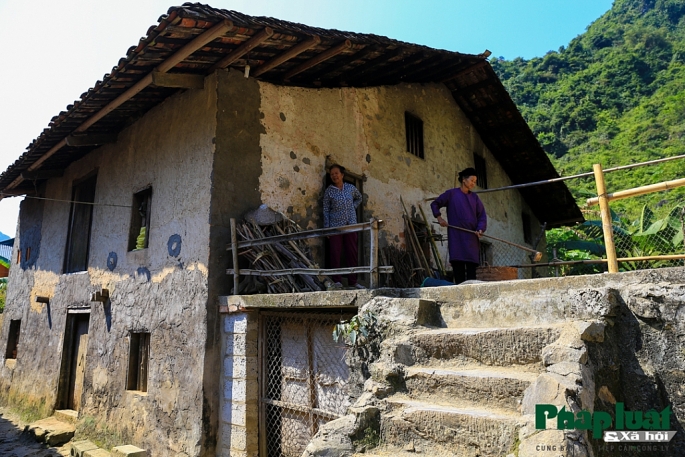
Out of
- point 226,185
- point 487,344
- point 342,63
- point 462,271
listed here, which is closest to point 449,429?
point 487,344

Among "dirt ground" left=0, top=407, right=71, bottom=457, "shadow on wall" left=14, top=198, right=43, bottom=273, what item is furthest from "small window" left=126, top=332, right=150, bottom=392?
"shadow on wall" left=14, top=198, right=43, bottom=273

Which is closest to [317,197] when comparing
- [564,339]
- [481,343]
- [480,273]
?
[480,273]

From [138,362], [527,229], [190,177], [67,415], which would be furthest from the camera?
[527,229]

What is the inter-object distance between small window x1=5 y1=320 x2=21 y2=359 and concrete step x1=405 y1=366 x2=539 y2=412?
10910 millimetres

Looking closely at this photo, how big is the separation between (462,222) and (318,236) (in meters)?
1.99

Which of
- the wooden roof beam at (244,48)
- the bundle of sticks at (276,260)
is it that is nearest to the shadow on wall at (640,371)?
the bundle of sticks at (276,260)

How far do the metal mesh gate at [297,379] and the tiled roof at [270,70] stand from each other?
10.4 feet

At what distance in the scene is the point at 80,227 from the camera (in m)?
9.75

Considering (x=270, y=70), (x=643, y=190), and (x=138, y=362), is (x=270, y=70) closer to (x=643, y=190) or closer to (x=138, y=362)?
(x=138, y=362)

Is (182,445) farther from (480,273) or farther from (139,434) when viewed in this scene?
(480,273)

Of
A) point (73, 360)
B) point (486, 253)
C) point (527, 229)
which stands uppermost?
point (527, 229)

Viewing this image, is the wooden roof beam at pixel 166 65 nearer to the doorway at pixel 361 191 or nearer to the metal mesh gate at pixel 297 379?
the doorway at pixel 361 191

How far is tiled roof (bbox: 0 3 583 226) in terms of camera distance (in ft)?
17.8

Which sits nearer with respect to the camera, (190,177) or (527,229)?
(190,177)
